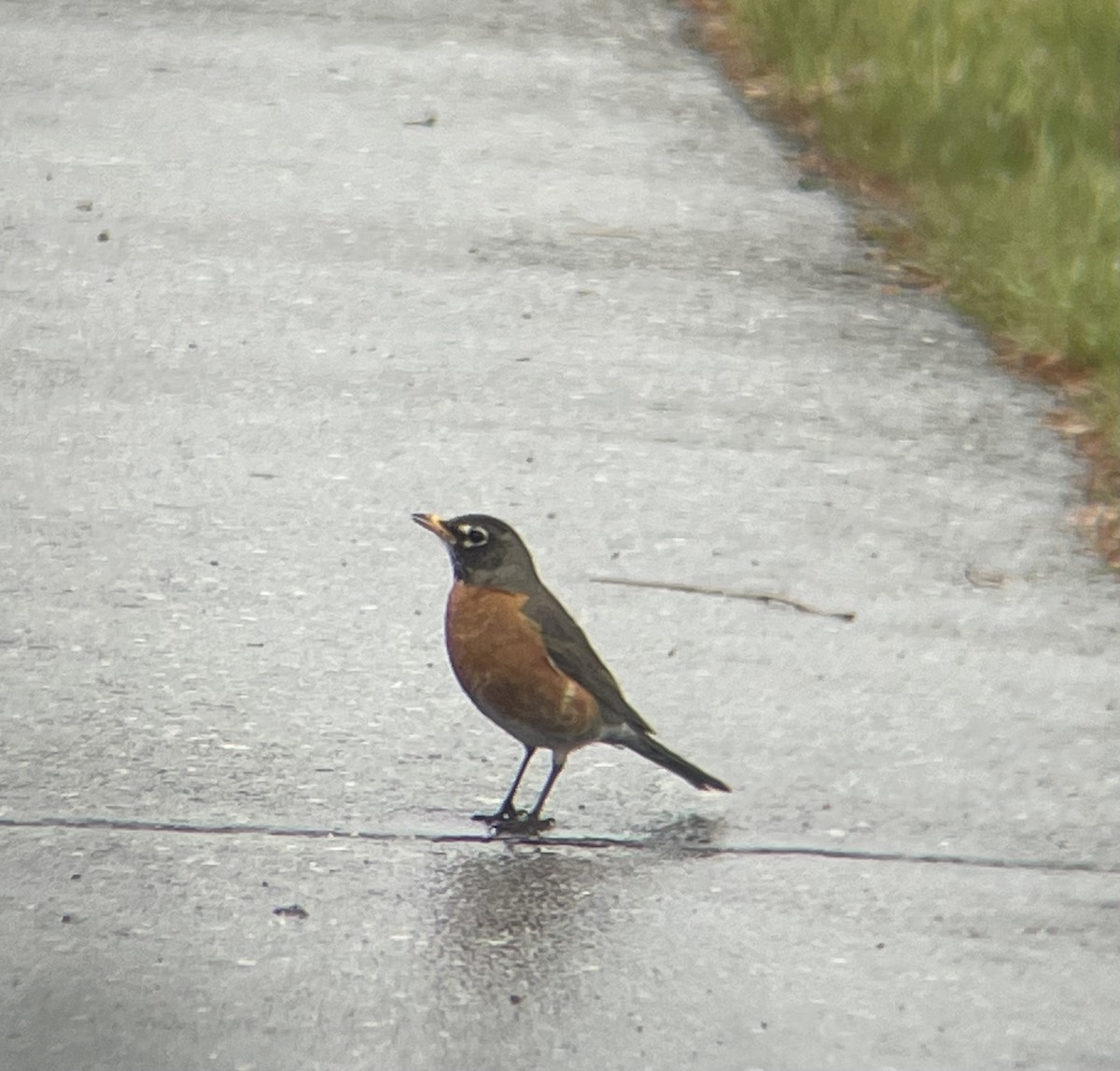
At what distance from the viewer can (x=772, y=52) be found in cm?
1202

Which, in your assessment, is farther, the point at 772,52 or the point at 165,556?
the point at 772,52

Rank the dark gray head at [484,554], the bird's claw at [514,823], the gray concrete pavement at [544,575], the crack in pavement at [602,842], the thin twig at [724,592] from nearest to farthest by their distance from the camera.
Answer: the gray concrete pavement at [544,575] < the crack in pavement at [602,842] < the bird's claw at [514,823] < the dark gray head at [484,554] < the thin twig at [724,592]

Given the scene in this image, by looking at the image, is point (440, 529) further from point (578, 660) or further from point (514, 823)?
point (514, 823)

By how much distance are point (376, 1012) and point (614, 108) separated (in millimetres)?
7067

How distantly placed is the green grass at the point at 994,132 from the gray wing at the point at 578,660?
10.0ft

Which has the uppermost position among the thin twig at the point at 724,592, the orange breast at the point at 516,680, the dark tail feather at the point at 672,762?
the orange breast at the point at 516,680

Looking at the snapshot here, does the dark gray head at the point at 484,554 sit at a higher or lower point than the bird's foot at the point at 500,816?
higher

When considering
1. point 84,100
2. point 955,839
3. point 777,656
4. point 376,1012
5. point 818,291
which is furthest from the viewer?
point 84,100

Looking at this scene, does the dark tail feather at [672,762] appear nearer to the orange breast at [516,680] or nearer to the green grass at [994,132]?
the orange breast at [516,680]

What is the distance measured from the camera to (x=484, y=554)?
590cm

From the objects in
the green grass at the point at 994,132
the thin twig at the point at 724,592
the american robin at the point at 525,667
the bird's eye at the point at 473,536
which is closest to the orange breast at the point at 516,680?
the american robin at the point at 525,667

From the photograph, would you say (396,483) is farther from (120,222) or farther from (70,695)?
(120,222)

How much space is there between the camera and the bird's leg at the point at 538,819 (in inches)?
220

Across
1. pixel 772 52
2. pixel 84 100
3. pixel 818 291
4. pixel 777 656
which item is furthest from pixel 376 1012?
pixel 772 52
